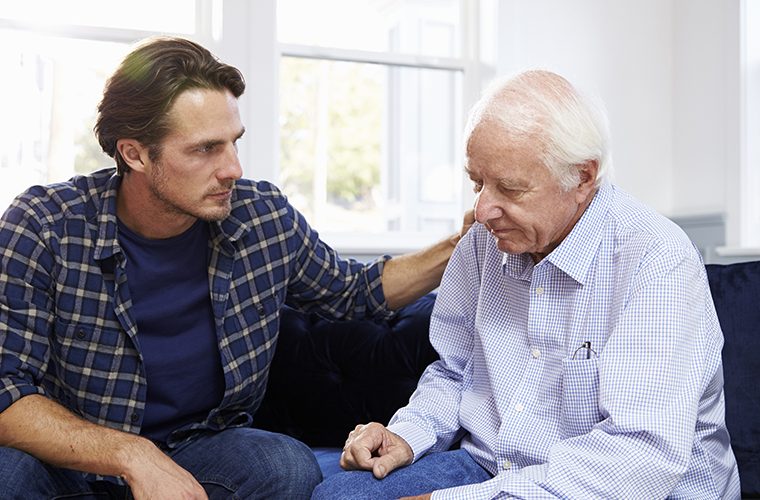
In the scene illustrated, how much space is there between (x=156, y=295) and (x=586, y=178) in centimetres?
96

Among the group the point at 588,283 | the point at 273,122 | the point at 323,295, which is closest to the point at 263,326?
the point at 323,295

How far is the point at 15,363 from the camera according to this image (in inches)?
68.1

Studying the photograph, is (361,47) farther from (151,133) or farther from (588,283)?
(588,283)

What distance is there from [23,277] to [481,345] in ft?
3.01

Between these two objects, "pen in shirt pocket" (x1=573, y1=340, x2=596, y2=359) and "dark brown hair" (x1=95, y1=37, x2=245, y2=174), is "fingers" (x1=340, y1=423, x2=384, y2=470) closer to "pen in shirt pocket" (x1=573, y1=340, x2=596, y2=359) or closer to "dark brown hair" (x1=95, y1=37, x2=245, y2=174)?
"pen in shirt pocket" (x1=573, y1=340, x2=596, y2=359)

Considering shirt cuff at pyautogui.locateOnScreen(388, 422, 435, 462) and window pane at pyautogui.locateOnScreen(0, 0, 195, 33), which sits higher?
window pane at pyautogui.locateOnScreen(0, 0, 195, 33)

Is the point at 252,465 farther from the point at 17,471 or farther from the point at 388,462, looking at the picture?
the point at 17,471

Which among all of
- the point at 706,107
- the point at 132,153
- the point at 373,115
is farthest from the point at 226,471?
the point at 706,107

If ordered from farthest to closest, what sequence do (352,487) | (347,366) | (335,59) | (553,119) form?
1. (335,59)
2. (347,366)
3. (352,487)
4. (553,119)

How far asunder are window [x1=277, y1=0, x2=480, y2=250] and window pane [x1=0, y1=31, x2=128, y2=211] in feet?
2.19

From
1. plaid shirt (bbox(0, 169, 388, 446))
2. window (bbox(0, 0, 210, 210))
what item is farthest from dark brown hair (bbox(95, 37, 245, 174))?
window (bbox(0, 0, 210, 210))

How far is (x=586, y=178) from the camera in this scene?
155 cm

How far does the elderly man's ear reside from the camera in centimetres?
153

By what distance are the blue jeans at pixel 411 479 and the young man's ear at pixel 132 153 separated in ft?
2.61
